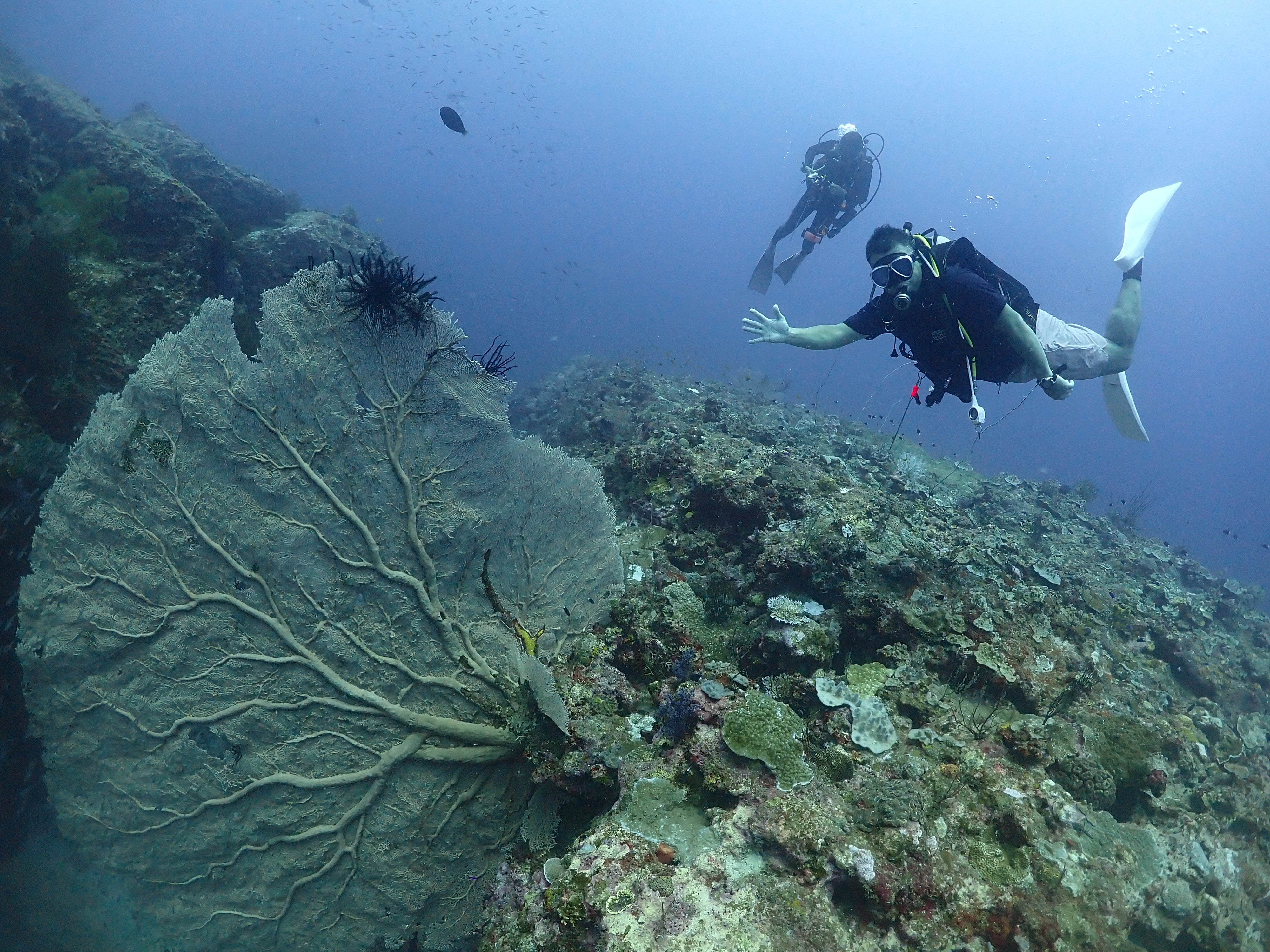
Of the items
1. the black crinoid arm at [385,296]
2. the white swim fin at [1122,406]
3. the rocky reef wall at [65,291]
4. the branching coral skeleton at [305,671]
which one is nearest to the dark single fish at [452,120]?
the rocky reef wall at [65,291]

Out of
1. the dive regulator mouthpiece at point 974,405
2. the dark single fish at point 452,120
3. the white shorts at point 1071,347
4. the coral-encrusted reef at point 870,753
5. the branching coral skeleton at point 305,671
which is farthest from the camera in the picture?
the dark single fish at point 452,120

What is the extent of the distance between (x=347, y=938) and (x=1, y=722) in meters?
6.02

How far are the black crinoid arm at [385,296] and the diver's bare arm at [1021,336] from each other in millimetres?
5230

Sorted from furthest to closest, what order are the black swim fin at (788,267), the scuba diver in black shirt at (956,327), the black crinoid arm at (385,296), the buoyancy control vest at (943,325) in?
the black swim fin at (788,267) < the buoyancy control vest at (943,325) < the scuba diver in black shirt at (956,327) < the black crinoid arm at (385,296)

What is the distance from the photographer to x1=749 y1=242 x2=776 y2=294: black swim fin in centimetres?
1688

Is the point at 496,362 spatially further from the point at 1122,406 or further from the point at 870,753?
the point at 1122,406

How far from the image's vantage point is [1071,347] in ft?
20.9

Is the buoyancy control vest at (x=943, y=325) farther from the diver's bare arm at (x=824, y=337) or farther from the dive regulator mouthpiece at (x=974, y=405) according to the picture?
the diver's bare arm at (x=824, y=337)

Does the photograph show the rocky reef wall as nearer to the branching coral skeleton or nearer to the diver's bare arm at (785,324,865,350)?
the branching coral skeleton

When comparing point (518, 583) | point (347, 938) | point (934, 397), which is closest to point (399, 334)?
point (518, 583)

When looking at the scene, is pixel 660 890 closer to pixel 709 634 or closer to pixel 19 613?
pixel 709 634

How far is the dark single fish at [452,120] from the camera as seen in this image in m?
9.83

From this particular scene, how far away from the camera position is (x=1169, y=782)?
13.3 feet

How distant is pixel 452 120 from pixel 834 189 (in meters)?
9.34
